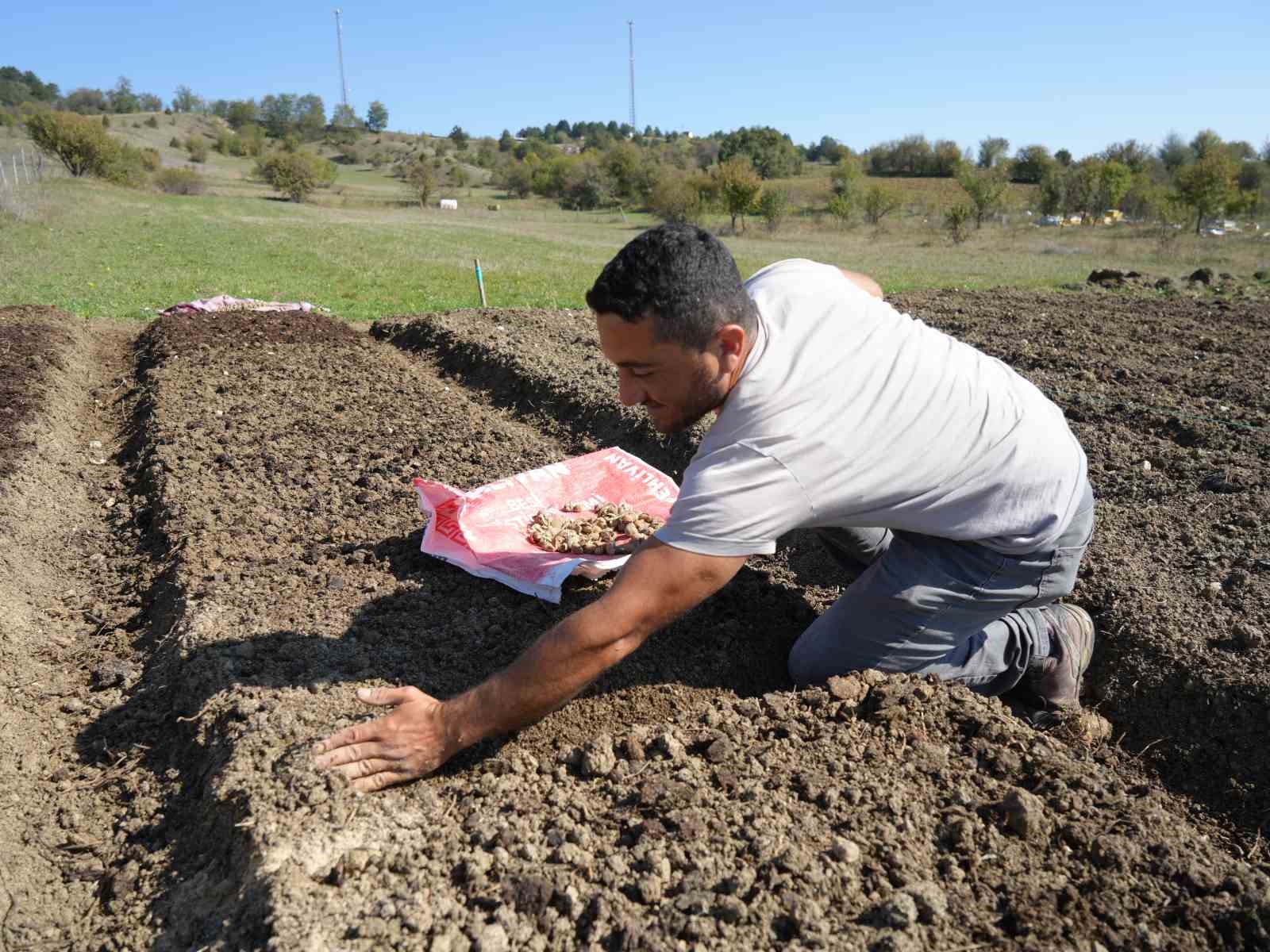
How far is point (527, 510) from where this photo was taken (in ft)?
13.5

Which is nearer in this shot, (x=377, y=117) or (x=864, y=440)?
(x=864, y=440)

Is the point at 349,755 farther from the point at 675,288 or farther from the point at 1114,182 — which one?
the point at 1114,182

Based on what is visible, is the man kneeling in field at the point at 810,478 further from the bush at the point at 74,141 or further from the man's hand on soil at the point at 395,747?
the bush at the point at 74,141

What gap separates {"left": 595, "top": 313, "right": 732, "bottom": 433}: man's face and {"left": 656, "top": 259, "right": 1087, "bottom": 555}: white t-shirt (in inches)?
2.6

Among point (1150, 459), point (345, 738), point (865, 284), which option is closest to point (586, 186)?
point (1150, 459)

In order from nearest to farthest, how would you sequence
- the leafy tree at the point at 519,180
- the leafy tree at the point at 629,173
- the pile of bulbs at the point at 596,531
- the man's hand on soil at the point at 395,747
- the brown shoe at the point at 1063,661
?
the man's hand on soil at the point at 395,747, the brown shoe at the point at 1063,661, the pile of bulbs at the point at 596,531, the leafy tree at the point at 629,173, the leafy tree at the point at 519,180

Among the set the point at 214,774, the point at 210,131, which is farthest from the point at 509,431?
the point at 210,131

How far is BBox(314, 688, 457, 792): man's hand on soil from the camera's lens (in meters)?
2.36

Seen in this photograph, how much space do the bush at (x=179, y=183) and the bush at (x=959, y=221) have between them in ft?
112

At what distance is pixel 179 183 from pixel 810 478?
50395 millimetres

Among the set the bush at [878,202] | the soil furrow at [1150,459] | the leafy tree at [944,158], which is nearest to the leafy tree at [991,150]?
the leafy tree at [944,158]

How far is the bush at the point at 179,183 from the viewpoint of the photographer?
4459cm

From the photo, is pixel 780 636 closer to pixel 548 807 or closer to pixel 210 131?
pixel 548 807

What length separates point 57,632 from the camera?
3686mm
